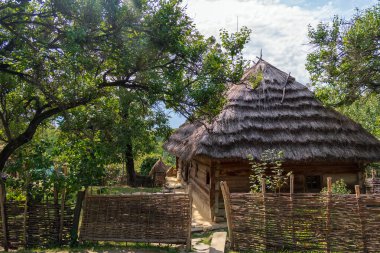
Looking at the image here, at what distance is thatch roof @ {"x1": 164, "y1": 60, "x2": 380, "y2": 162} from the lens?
10826 mm

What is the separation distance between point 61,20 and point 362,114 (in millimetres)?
26424

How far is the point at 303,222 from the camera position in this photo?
23.9 ft

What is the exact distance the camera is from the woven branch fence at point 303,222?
6.97 metres

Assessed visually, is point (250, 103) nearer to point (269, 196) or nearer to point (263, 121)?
point (263, 121)

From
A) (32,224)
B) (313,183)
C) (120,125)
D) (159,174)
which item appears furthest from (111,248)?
(159,174)

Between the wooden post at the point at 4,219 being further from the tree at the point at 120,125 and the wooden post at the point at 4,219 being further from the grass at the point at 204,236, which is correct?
the grass at the point at 204,236

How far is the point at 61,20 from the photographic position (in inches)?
301

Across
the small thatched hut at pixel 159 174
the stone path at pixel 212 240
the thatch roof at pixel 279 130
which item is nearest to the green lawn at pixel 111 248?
the stone path at pixel 212 240

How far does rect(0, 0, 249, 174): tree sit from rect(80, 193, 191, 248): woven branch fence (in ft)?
7.66

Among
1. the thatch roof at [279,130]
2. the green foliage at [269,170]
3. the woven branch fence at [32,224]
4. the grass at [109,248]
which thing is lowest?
the grass at [109,248]

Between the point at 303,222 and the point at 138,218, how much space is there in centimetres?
357

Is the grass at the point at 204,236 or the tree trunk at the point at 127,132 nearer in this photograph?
the grass at the point at 204,236

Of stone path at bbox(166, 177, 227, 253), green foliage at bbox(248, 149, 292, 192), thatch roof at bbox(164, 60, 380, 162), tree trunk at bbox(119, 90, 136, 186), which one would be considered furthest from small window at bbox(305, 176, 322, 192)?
tree trunk at bbox(119, 90, 136, 186)

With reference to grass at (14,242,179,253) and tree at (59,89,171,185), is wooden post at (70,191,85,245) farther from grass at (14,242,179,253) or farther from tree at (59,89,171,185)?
tree at (59,89,171,185)
